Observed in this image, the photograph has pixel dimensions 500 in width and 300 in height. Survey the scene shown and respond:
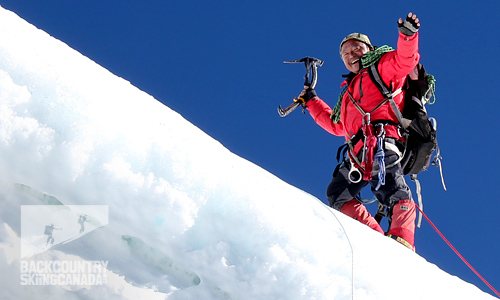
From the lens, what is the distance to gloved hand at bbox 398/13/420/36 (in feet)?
16.1

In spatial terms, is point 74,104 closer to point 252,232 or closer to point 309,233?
point 252,232

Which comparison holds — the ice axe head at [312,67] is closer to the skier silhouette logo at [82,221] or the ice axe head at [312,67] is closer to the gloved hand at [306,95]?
the gloved hand at [306,95]

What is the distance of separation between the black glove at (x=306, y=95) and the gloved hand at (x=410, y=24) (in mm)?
2257

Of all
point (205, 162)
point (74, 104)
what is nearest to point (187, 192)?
point (205, 162)

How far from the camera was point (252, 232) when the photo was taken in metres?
2.89

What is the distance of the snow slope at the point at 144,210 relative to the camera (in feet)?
9.07

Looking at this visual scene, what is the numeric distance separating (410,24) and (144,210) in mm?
3278

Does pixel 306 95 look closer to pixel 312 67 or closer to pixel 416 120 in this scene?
pixel 312 67

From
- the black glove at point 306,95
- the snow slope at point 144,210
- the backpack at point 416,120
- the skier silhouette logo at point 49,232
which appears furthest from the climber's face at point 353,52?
the skier silhouette logo at point 49,232

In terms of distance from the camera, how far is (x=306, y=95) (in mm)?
7152

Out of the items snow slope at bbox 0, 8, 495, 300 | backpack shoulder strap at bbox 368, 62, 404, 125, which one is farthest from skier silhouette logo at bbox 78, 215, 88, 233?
backpack shoulder strap at bbox 368, 62, 404, 125

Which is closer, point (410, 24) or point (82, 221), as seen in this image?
point (82, 221)

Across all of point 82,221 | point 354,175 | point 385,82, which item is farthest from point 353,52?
point 82,221

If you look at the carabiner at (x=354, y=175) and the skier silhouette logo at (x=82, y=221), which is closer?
the skier silhouette logo at (x=82, y=221)
